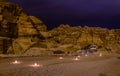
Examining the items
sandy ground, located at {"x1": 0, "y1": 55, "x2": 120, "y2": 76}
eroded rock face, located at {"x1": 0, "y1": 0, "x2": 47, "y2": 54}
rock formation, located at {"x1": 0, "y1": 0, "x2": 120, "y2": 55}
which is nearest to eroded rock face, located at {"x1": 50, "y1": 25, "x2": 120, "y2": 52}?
rock formation, located at {"x1": 0, "y1": 0, "x2": 120, "y2": 55}

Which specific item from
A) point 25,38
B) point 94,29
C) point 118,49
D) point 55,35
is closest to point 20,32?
point 25,38

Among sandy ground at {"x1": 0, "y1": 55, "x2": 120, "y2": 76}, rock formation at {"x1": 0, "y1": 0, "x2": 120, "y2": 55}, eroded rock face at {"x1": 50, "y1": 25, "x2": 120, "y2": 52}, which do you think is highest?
sandy ground at {"x1": 0, "y1": 55, "x2": 120, "y2": 76}

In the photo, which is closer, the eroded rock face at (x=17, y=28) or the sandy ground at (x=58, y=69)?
the sandy ground at (x=58, y=69)

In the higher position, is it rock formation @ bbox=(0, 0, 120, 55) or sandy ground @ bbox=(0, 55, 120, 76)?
sandy ground @ bbox=(0, 55, 120, 76)

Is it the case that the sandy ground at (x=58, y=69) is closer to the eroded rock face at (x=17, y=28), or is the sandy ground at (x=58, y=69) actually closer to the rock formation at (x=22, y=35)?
the rock formation at (x=22, y=35)

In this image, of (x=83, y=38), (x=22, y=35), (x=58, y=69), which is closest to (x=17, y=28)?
(x=22, y=35)

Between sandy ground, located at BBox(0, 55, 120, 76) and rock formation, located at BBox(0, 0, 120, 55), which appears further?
rock formation, located at BBox(0, 0, 120, 55)

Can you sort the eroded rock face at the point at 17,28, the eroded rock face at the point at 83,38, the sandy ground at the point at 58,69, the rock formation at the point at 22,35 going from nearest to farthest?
the sandy ground at the point at 58,69
the rock formation at the point at 22,35
the eroded rock face at the point at 17,28
the eroded rock face at the point at 83,38

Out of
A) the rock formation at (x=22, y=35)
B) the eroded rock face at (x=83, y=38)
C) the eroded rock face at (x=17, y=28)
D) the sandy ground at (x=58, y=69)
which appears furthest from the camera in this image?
the eroded rock face at (x=83, y=38)

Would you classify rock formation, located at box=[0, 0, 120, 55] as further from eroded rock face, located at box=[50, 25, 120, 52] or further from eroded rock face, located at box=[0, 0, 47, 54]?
eroded rock face, located at box=[50, 25, 120, 52]

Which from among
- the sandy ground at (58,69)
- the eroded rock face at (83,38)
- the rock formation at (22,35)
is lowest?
the eroded rock face at (83,38)

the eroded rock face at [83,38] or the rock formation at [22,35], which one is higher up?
the rock formation at [22,35]

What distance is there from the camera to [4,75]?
24.9 meters

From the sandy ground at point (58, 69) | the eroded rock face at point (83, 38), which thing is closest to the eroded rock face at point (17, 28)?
the eroded rock face at point (83, 38)
